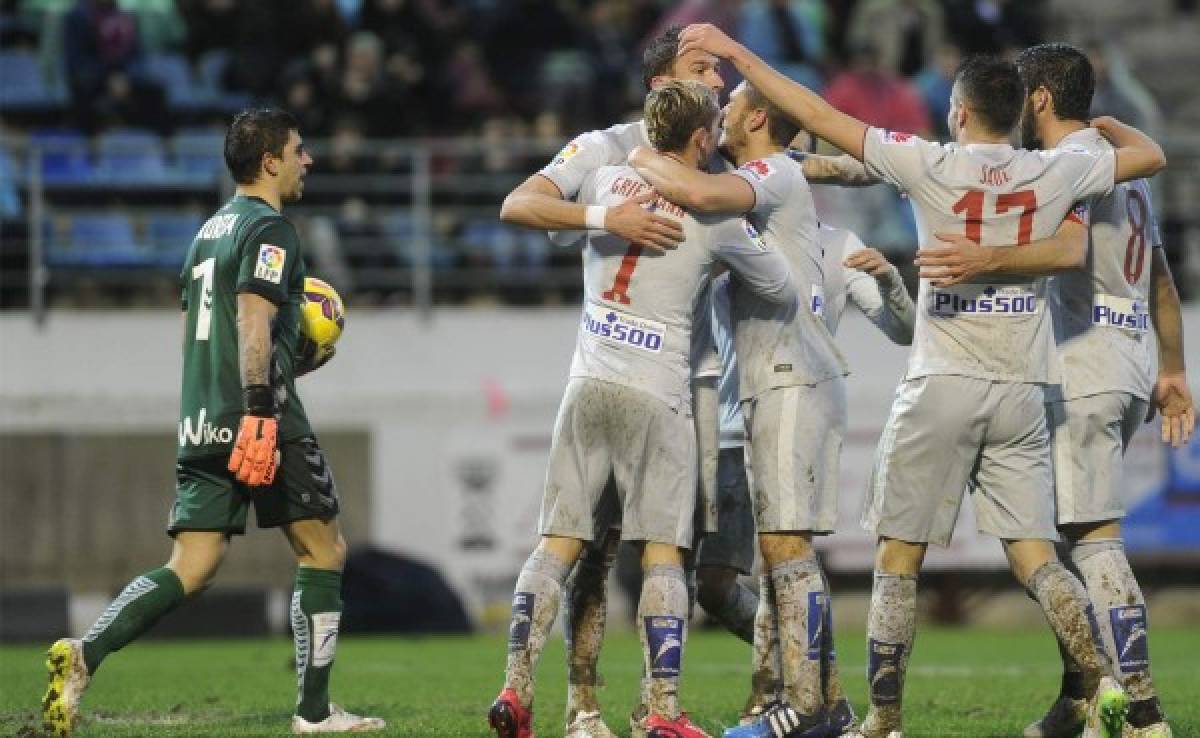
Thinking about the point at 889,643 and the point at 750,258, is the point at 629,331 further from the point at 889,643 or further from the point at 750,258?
the point at 889,643

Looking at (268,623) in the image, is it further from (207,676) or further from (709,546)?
(709,546)

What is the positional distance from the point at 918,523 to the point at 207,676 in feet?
18.9

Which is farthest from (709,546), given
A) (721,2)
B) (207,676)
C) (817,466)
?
(721,2)

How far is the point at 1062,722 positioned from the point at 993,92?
102 inches

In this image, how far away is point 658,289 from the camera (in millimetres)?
7926

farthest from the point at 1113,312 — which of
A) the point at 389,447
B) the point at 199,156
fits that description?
the point at 199,156

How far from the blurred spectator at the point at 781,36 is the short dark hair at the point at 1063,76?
37.5ft

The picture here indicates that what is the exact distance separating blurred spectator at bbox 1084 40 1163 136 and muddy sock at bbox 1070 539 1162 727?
9.82m

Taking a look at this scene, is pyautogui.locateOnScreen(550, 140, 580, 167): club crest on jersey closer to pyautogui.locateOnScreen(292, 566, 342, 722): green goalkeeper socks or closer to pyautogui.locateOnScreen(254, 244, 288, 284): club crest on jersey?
pyautogui.locateOnScreen(254, 244, 288, 284): club crest on jersey

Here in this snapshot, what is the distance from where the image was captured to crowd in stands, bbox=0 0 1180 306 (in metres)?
18.2

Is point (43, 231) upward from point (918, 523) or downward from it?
upward

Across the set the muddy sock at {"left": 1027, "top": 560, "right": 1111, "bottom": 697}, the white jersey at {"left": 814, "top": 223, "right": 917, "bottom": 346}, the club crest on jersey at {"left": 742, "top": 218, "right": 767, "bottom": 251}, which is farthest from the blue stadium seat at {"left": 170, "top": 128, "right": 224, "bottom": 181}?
the muddy sock at {"left": 1027, "top": 560, "right": 1111, "bottom": 697}

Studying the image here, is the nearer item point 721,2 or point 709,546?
point 709,546

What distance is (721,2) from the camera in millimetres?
20219
